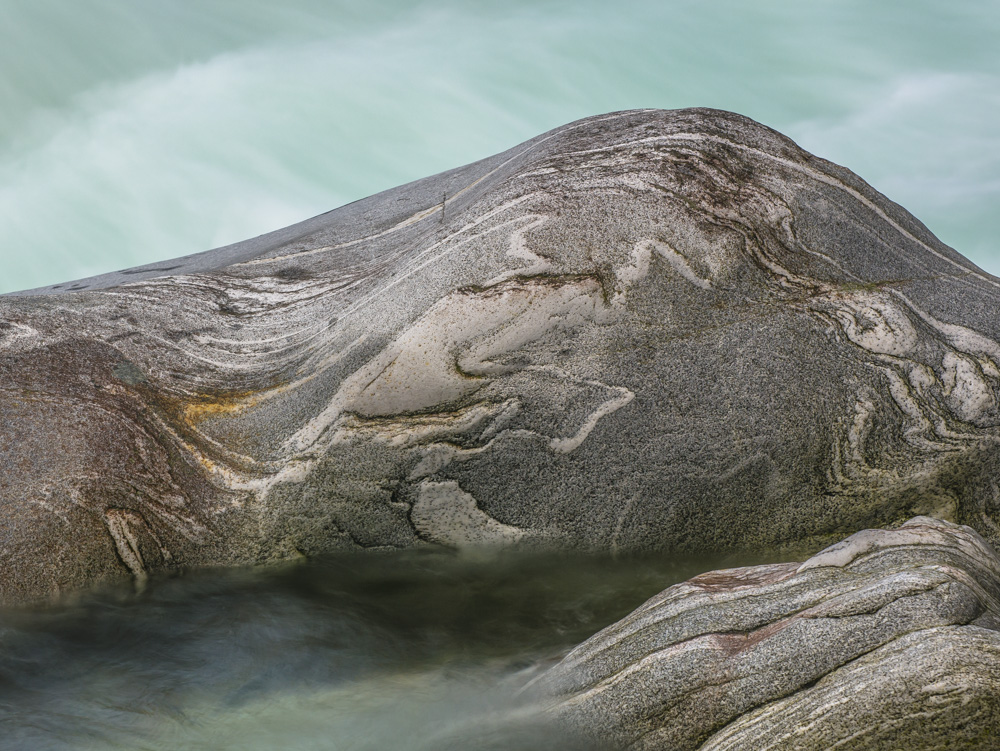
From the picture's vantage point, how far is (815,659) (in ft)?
7.43

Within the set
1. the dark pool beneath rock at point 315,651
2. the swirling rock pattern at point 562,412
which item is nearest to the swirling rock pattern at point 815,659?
the dark pool beneath rock at point 315,651

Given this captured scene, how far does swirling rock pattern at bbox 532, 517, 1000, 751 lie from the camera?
6.94 ft

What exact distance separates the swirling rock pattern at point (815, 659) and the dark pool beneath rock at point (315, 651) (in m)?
0.26

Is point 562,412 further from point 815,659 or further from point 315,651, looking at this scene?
point 815,659

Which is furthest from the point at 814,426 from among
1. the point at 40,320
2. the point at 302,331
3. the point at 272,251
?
the point at 40,320

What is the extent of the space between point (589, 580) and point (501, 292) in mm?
Answer: 1132

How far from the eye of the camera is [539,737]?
8.36 feet

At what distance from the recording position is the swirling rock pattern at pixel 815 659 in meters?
2.12

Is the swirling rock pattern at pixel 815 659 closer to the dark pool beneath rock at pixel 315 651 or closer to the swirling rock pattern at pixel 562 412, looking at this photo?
the dark pool beneath rock at pixel 315 651

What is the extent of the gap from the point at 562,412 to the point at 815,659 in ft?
4.39

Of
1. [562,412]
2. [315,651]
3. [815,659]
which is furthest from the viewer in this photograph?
[562,412]

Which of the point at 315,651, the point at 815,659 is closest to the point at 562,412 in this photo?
the point at 315,651

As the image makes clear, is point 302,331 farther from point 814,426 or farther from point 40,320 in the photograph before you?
point 814,426

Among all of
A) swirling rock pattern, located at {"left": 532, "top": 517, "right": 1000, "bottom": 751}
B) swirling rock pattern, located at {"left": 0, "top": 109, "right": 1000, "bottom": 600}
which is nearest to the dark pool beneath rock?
swirling rock pattern, located at {"left": 0, "top": 109, "right": 1000, "bottom": 600}
